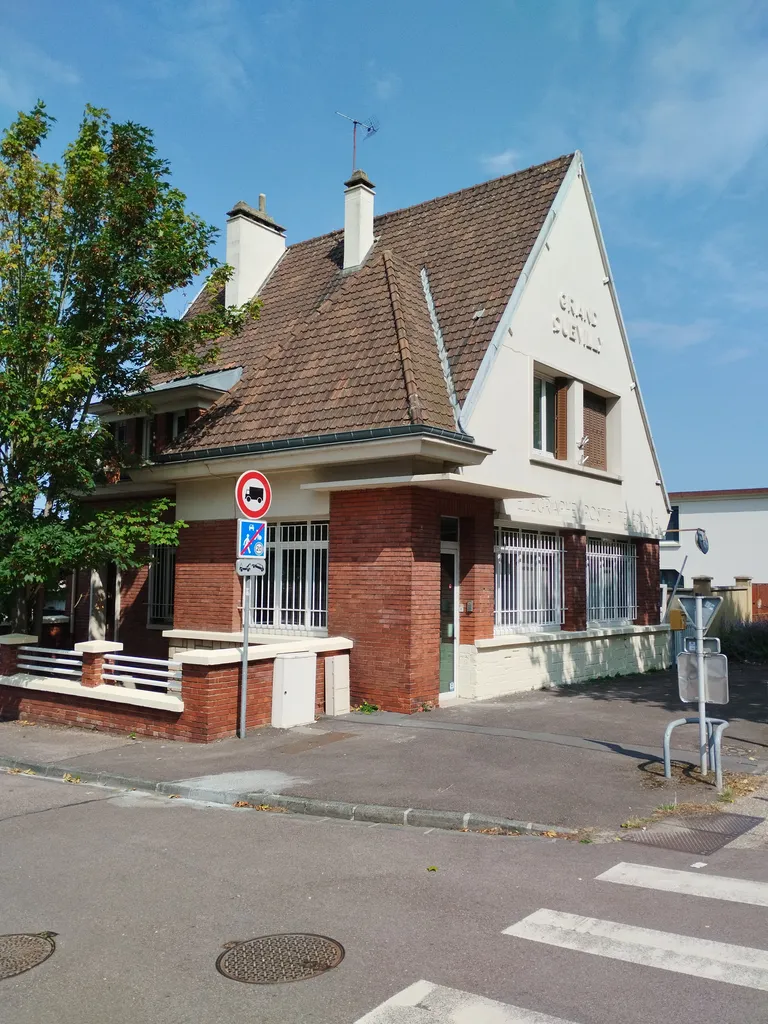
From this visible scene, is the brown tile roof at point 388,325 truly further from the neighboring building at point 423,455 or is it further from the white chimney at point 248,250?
the white chimney at point 248,250

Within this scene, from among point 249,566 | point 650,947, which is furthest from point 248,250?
point 650,947

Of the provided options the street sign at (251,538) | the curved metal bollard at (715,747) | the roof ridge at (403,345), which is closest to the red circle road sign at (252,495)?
the street sign at (251,538)

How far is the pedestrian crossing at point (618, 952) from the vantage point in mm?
3959

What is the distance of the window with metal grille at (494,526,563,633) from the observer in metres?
15.0

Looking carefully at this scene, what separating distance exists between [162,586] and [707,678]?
37.6 feet

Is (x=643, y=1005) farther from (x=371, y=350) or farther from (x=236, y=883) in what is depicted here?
(x=371, y=350)

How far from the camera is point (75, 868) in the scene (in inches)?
248

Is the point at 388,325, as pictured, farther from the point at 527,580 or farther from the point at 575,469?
the point at 527,580

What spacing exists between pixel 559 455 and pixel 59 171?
9.86 m

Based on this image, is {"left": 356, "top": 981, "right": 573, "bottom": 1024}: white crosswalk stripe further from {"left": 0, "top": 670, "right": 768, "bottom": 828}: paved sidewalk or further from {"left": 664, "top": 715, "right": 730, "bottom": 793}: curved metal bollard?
{"left": 664, "top": 715, "right": 730, "bottom": 793}: curved metal bollard

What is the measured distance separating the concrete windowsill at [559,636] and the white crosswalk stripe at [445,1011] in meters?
9.66

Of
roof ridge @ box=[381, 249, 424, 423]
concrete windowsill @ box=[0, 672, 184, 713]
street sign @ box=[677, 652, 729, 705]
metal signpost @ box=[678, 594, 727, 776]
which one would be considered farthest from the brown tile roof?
street sign @ box=[677, 652, 729, 705]

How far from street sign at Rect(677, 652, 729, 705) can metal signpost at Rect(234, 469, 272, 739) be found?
4908mm

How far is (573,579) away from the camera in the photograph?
667 inches
